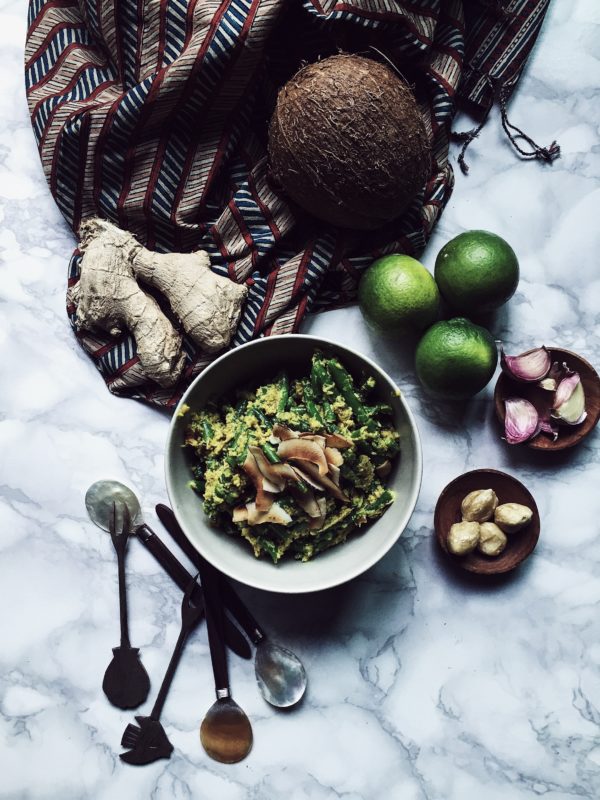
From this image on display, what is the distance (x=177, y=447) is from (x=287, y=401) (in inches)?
8.7

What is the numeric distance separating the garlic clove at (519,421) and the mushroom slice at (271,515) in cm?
48

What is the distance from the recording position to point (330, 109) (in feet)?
4.21

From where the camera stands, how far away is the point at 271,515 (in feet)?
4.08

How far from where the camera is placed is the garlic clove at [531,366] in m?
1.40

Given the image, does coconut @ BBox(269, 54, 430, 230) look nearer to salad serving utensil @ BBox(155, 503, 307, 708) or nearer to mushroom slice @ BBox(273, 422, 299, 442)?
mushroom slice @ BBox(273, 422, 299, 442)

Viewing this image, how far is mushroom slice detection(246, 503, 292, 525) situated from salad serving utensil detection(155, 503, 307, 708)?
0.25 metres

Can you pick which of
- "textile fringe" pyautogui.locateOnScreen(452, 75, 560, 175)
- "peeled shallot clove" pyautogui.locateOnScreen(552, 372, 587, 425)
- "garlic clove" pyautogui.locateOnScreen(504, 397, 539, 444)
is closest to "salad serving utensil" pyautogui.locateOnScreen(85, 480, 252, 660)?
"garlic clove" pyautogui.locateOnScreen(504, 397, 539, 444)

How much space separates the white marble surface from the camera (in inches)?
57.7

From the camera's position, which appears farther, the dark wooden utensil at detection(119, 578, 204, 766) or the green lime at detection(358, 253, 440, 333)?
the dark wooden utensil at detection(119, 578, 204, 766)

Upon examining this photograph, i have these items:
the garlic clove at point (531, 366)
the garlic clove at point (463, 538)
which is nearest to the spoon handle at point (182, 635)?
the garlic clove at point (463, 538)

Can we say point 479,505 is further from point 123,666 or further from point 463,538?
point 123,666

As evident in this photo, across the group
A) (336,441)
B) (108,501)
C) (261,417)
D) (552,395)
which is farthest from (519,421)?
(108,501)

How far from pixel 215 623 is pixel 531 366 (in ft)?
2.67

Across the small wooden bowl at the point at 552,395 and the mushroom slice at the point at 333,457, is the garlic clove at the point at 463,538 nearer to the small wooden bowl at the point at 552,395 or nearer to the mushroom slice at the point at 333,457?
the small wooden bowl at the point at 552,395
